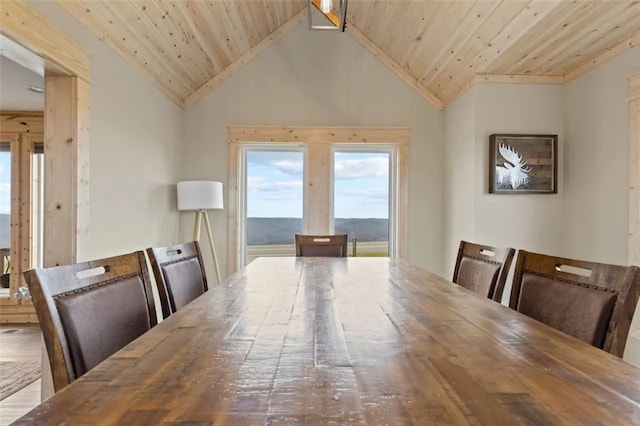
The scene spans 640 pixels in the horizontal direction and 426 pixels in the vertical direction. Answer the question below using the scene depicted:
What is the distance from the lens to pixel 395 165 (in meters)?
4.28

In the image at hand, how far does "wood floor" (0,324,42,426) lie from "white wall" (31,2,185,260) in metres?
0.93

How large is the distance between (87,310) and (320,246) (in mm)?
2190

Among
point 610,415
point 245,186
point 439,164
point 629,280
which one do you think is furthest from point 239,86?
point 610,415

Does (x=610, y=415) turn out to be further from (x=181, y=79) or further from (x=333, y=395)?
(x=181, y=79)

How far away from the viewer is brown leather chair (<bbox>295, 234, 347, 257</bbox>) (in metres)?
3.12

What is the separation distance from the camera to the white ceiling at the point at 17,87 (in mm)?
3289

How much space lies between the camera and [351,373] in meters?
0.72

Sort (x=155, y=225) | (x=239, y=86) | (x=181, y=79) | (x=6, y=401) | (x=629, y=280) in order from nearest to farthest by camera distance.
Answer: (x=629, y=280), (x=6, y=401), (x=155, y=225), (x=181, y=79), (x=239, y=86)

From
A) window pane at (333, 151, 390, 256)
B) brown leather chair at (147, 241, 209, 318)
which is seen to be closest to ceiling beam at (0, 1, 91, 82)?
brown leather chair at (147, 241, 209, 318)

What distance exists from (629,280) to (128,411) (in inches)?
45.6

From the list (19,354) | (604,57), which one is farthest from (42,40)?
(604,57)

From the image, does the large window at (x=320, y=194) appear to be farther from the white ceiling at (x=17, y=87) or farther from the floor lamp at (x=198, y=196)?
the white ceiling at (x=17, y=87)

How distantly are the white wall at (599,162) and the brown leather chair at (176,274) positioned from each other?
2835 millimetres

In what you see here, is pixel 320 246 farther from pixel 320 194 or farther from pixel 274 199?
pixel 274 199
